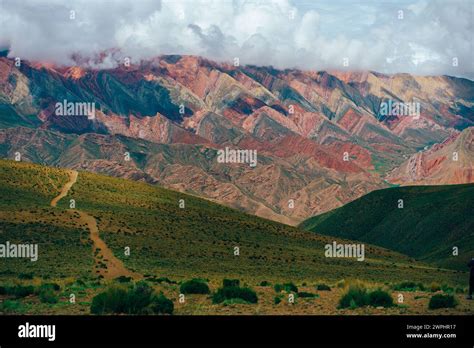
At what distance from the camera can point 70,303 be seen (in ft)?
120

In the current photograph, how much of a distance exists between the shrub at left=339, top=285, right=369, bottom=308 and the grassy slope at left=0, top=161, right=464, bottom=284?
21689mm

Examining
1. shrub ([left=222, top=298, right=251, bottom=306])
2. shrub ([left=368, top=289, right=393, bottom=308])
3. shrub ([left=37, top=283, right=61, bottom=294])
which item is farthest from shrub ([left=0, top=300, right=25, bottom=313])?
shrub ([left=368, top=289, right=393, bottom=308])

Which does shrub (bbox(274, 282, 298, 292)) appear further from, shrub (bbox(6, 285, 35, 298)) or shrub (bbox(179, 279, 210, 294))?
shrub (bbox(6, 285, 35, 298))

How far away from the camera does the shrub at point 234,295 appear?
37.9 metres

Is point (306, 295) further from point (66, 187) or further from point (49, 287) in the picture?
point (66, 187)

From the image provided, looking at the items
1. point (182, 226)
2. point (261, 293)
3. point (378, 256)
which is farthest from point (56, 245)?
point (378, 256)

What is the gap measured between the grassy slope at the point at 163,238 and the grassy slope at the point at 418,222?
2290 cm

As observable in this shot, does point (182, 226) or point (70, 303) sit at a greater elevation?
point (182, 226)

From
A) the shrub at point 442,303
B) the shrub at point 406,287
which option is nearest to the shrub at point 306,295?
the shrub at point 442,303

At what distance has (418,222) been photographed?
150 meters

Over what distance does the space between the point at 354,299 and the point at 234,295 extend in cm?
606
